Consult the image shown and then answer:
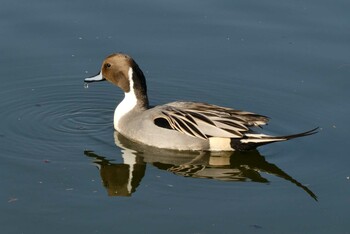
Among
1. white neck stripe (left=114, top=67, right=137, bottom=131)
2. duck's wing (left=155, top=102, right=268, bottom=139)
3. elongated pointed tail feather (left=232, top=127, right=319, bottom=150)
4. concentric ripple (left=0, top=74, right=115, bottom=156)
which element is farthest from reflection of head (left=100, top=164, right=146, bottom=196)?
elongated pointed tail feather (left=232, top=127, right=319, bottom=150)

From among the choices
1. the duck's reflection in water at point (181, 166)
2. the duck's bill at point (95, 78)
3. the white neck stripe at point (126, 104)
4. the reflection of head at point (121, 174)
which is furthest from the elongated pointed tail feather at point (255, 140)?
the duck's bill at point (95, 78)

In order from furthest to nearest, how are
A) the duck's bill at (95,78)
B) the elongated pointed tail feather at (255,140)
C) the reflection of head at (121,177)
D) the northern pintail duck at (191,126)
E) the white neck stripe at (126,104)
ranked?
the duck's bill at (95,78), the white neck stripe at (126,104), the northern pintail duck at (191,126), the elongated pointed tail feather at (255,140), the reflection of head at (121,177)

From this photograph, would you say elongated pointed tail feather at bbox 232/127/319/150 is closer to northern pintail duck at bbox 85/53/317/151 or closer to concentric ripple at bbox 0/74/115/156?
northern pintail duck at bbox 85/53/317/151

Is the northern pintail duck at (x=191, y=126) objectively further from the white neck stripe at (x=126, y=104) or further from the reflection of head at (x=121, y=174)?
the reflection of head at (x=121, y=174)

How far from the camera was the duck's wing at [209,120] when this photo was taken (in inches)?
435

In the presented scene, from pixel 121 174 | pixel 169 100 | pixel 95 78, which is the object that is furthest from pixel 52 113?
pixel 121 174

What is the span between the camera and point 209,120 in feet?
36.7

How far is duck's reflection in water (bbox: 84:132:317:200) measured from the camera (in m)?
10.3

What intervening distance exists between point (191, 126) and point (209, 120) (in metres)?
0.21

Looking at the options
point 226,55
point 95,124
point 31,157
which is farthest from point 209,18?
point 31,157

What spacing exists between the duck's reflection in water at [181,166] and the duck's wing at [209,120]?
0.26m

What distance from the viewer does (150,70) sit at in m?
12.8

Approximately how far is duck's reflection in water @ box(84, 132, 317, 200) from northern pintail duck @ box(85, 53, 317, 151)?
0.11 m

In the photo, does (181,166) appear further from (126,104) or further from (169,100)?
(169,100)
